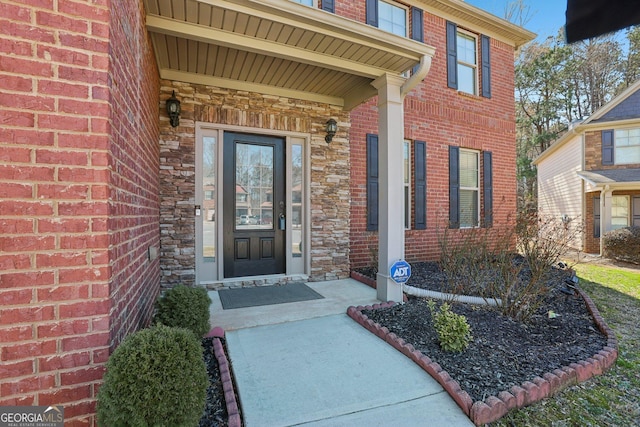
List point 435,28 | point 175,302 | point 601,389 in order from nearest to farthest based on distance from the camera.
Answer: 1. point 601,389
2. point 175,302
3. point 435,28

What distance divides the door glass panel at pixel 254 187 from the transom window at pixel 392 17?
3311 millimetres

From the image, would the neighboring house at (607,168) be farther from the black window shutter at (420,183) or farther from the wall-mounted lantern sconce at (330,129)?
the wall-mounted lantern sconce at (330,129)

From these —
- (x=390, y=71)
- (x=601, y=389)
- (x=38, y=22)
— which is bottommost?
(x=601, y=389)

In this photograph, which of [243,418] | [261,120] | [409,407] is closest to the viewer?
[243,418]

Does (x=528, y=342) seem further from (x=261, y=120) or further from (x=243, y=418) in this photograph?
(x=261, y=120)

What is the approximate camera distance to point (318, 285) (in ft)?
14.5

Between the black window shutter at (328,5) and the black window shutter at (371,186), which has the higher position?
the black window shutter at (328,5)

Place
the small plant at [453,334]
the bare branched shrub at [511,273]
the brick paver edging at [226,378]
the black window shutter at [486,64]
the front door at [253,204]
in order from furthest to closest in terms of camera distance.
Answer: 1. the black window shutter at [486,64]
2. the front door at [253,204]
3. the bare branched shrub at [511,273]
4. the small plant at [453,334]
5. the brick paver edging at [226,378]

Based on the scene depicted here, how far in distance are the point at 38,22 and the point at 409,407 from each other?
284 cm

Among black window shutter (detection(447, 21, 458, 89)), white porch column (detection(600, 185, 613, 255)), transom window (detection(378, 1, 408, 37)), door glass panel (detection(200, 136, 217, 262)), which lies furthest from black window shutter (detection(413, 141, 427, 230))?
white porch column (detection(600, 185, 613, 255))

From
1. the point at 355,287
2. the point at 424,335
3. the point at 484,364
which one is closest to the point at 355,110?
the point at 355,287

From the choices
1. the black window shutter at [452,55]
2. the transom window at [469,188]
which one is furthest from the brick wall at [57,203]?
the transom window at [469,188]

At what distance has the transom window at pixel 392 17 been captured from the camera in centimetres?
549

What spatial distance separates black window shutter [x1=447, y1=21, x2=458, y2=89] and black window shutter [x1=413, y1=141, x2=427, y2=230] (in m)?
1.57
